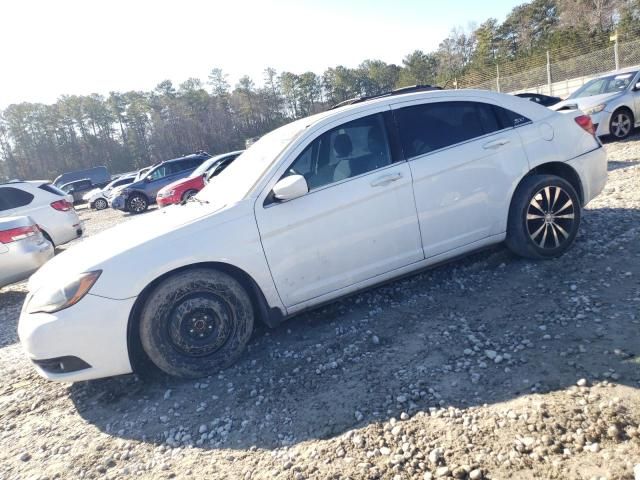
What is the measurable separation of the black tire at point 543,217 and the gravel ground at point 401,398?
172 mm

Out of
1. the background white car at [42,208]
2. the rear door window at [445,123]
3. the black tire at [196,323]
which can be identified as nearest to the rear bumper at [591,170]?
the rear door window at [445,123]

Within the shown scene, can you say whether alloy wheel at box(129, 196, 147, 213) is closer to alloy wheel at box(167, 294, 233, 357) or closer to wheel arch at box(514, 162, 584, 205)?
alloy wheel at box(167, 294, 233, 357)

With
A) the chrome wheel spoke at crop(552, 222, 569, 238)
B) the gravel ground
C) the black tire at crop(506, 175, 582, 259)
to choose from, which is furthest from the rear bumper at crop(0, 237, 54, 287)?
the chrome wheel spoke at crop(552, 222, 569, 238)

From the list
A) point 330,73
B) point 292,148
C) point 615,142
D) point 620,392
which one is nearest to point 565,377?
point 620,392

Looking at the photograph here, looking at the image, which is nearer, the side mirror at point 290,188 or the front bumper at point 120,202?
the side mirror at point 290,188

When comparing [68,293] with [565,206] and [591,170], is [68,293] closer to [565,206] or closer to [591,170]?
[565,206]

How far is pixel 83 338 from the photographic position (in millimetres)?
3113

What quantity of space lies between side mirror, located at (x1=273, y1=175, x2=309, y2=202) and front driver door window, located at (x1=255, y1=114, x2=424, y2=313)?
92mm

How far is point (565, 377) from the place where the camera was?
105 inches

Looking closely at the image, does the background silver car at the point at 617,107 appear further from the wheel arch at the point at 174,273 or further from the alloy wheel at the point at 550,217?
the wheel arch at the point at 174,273

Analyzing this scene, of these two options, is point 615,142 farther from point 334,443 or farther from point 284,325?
point 334,443

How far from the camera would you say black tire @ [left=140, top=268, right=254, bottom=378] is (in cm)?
326

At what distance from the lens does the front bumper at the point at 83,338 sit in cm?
310

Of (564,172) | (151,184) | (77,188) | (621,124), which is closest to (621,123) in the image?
(621,124)
